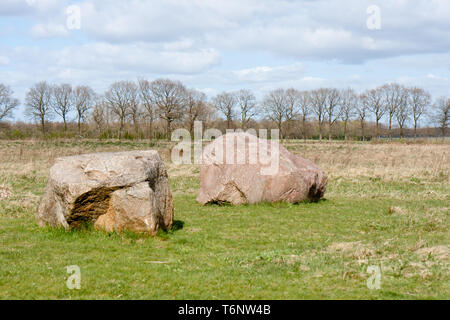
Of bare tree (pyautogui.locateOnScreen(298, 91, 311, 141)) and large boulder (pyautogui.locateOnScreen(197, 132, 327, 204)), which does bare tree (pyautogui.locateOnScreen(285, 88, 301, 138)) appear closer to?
bare tree (pyautogui.locateOnScreen(298, 91, 311, 141))

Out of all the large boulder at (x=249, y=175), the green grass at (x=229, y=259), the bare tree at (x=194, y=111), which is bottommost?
the green grass at (x=229, y=259)

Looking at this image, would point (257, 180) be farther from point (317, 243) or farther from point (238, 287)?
point (238, 287)

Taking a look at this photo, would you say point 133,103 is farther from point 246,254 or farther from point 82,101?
point 246,254

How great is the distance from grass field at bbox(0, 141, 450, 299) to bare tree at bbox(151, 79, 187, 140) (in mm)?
60231

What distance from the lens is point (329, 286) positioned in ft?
25.6

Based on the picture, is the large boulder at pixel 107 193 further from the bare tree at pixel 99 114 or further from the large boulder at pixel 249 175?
the bare tree at pixel 99 114

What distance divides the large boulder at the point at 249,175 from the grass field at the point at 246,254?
494 mm

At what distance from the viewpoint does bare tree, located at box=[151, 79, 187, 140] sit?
3098 inches

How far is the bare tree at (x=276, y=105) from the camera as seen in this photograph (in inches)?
3903

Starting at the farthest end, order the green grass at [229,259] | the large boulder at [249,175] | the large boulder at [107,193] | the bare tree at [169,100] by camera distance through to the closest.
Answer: the bare tree at [169,100], the large boulder at [249,175], the large boulder at [107,193], the green grass at [229,259]

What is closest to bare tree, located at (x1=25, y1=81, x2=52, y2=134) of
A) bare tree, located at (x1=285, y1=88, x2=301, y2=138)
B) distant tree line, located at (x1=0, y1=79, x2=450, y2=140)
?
distant tree line, located at (x1=0, y1=79, x2=450, y2=140)

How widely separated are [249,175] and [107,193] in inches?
274

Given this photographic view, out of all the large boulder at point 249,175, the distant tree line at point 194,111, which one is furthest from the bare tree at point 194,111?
the large boulder at point 249,175
